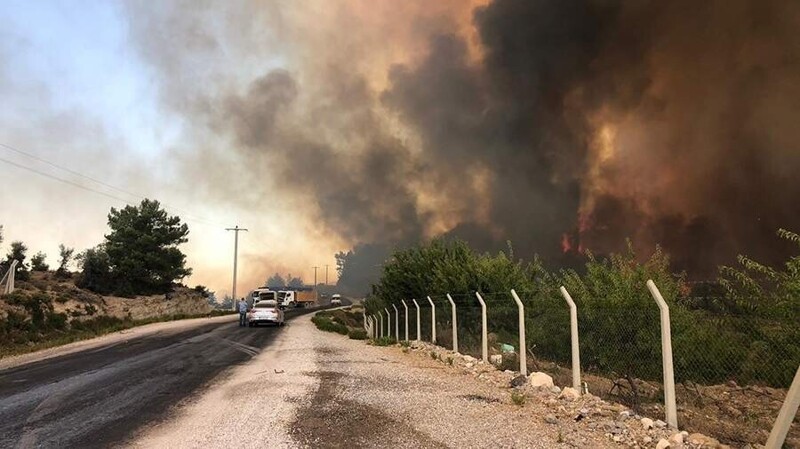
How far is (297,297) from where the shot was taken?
9694cm

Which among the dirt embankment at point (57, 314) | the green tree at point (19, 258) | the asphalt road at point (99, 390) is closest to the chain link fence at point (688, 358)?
the asphalt road at point (99, 390)

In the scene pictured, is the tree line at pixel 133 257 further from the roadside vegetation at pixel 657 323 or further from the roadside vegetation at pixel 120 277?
the roadside vegetation at pixel 657 323

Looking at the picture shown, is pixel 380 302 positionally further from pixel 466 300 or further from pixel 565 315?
pixel 565 315

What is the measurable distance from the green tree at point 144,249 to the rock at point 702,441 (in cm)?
6247

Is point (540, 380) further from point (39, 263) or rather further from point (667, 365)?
point (39, 263)

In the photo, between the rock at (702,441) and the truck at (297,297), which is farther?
the truck at (297,297)

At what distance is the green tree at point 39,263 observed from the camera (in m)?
62.4

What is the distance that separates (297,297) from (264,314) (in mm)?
59559

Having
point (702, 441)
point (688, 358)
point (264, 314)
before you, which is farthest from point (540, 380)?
point (264, 314)

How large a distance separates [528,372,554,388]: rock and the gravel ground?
67 cm

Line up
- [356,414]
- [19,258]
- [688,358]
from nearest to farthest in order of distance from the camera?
[688,358]
[356,414]
[19,258]

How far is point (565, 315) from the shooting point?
11.8 metres

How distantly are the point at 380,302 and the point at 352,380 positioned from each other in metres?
20.5

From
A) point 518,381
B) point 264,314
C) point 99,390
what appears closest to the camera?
point 518,381
